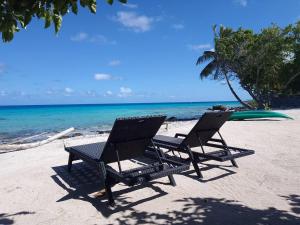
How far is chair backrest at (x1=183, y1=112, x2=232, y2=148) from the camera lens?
18.7 ft

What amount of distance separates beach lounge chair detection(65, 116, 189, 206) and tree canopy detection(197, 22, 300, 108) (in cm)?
2316

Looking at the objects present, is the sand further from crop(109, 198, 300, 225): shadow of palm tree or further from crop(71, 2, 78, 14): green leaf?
crop(71, 2, 78, 14): green leaf

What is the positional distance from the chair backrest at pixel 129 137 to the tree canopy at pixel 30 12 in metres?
2.08

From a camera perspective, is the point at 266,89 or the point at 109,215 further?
the point at 266,89

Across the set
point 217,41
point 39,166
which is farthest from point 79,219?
point 217,41

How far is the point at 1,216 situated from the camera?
3.91 meters

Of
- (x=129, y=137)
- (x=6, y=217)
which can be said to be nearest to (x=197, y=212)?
(x=129, y=137)

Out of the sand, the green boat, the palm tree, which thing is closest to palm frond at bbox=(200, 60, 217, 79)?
the palm tree

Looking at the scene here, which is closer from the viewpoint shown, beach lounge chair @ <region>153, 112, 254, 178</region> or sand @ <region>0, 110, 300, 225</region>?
sand @ <region>0, 110, 300, 225</region>

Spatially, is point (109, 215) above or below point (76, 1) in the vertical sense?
below

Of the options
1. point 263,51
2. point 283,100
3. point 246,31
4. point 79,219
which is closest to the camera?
point 79,219

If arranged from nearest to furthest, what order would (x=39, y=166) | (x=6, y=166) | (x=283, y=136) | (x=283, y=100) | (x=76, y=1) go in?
(x=76, y=1) → (x=39, y=166) → (x=6, y=166) → (x=283, y=136) → (x=283, y=100)

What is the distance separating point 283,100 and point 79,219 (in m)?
31.8

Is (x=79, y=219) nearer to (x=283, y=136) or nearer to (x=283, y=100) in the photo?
(x=283, y=136)
